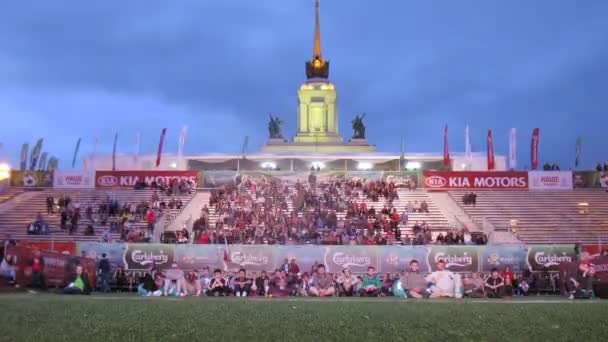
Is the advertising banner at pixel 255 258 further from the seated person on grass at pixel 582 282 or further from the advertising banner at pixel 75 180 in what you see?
the advertising banner at pixel 75 180

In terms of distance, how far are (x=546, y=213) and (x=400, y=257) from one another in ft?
59.2

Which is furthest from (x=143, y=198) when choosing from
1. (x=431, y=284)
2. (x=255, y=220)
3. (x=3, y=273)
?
(x=431, y=284)

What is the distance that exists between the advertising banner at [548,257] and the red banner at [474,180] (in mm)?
18236

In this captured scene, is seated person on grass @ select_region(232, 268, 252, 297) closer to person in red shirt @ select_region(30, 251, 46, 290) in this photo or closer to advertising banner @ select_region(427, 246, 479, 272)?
person in red shirt @ select_region(30, 251, 46, 290)

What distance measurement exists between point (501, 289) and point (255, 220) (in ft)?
52.0

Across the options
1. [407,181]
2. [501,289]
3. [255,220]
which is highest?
[407,181]

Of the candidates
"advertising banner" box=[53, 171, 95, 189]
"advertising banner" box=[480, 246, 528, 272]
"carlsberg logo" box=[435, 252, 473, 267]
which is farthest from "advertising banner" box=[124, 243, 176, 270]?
"advertising banner" box=[53, 171, 95, 189]

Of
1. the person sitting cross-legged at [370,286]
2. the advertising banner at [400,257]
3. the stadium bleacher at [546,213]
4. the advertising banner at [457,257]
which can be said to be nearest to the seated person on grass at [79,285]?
the person sitting cross-legged at [370,286]

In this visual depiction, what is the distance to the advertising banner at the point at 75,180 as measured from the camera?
42.8m

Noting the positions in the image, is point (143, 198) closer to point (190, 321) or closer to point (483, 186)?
point (483, 186)

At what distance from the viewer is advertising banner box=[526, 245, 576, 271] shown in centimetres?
2344

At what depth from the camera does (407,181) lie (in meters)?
41.7

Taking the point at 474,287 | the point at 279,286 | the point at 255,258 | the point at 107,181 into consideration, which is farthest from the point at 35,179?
the point at 474,287

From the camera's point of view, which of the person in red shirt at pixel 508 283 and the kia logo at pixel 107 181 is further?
the kia logo at pixel 107 181
